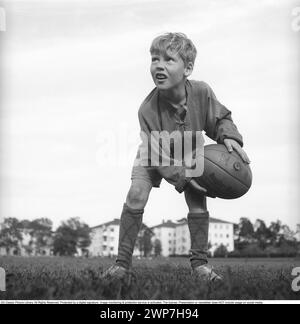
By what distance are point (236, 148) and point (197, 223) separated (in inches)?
32.4

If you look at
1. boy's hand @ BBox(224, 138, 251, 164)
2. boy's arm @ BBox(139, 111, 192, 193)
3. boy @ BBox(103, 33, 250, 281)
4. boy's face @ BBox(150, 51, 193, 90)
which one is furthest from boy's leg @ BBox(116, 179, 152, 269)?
boy's face @ BBox(150, 51, 193, 90)

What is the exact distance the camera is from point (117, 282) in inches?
146

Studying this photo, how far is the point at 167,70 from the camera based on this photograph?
4.58m

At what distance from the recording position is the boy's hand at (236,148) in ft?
14.9

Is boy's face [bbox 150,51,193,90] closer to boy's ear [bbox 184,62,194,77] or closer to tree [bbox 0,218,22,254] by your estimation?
boy's ear [bbox 184,62,194,77]

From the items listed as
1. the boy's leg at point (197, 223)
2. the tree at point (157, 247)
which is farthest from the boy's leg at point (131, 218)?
the tree at point (157, 247)

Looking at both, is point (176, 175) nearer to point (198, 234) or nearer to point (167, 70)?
point (198, 234)

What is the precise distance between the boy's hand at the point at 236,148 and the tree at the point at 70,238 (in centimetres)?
4360

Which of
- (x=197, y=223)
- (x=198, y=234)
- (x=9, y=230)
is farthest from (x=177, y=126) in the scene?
(x=9, y=230)

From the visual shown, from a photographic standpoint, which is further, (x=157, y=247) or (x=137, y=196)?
(x=157, y=247)

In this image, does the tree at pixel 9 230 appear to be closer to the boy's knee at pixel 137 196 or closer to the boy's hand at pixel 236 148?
the boy's knee at pixel 137 196

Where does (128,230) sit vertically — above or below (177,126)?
below

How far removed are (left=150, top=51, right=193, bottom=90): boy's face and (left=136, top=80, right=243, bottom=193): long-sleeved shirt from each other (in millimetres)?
198
